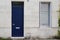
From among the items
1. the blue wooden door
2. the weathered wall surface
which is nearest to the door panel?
the weathered wall surface

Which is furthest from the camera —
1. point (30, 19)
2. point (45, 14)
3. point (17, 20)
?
point (45, 14)

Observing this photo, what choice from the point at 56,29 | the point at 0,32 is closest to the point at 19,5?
the point at 0,32

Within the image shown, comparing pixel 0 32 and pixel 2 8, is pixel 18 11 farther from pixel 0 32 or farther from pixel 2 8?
pixel 0 32

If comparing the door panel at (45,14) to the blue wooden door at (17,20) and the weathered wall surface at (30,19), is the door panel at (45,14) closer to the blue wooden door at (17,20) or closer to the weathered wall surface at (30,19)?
the weathered wall surface at (30,19)

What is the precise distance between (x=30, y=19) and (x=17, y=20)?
37.7 inches

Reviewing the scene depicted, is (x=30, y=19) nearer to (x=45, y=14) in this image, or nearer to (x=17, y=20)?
(x=17, y=20)

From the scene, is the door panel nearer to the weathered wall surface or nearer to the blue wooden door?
the weathered wall surface

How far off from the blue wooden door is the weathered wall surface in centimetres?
35

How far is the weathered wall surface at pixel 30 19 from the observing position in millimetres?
12594

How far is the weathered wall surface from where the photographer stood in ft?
41.3

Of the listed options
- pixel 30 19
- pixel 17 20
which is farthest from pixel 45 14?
pixel 17 20

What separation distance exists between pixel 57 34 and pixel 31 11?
2491 mm

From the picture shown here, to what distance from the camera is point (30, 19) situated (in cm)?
1273

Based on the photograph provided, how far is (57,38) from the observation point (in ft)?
41.5
